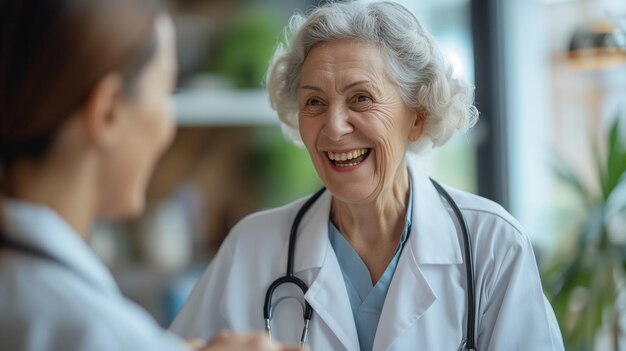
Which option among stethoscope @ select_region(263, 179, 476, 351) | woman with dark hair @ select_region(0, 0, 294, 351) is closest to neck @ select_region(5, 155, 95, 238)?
woman with dark hair @ select_region(0, 0, 294, 351)

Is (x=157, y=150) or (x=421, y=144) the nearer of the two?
(x=157, y=150)

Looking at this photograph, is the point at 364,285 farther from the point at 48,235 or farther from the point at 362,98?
the point at 48,235

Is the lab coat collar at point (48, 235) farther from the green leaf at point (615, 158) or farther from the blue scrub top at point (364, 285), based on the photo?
the green leaf at point (615, 158)

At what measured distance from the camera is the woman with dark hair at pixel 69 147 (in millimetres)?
727

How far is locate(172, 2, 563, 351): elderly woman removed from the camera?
1599mm

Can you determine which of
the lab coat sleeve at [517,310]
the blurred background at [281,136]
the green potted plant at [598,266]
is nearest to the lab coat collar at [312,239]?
the lab coat sleeve at [517,310]

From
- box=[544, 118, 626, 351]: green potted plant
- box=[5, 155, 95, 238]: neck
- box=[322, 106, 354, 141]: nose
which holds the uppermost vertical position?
box=[322, 106, 354, 141]: nose

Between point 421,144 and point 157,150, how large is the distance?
3.54 ft

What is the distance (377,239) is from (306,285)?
0.20 meters

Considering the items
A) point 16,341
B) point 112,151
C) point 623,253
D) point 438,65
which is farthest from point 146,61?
point 623,253

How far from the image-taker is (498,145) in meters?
3.51

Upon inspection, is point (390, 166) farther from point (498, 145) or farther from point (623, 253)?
point (498, 145)

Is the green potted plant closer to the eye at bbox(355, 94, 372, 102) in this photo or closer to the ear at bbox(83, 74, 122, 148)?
the eye at bbox(355, 94, 372, 102)

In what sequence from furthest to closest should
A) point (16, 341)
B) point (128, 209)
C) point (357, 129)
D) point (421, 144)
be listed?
point (421, 144) → point (357, 129) → point (128, 209) → point (16, 341)
